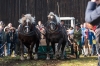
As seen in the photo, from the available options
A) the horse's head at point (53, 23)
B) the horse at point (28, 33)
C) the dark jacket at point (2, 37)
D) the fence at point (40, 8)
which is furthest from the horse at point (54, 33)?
the fence at point (40, 8)

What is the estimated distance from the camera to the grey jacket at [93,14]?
2.56 m

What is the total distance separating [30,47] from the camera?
12273 mm

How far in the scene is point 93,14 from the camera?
2.56 meters

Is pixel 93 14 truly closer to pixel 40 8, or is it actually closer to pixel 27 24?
pixel 27 24

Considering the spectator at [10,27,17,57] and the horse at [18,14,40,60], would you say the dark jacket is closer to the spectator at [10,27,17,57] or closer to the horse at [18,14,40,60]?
the spectator at [10,27,17,57]

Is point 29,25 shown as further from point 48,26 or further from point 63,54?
point 63,54

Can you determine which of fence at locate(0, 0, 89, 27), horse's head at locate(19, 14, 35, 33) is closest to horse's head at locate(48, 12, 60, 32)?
horse's head at locate(19, 14, 35, 33)

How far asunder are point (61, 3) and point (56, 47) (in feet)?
30.4

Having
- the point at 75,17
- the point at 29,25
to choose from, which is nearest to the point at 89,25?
the point at 29,25

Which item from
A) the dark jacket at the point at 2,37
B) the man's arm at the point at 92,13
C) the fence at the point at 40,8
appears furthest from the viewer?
the fence at the point at 40,8

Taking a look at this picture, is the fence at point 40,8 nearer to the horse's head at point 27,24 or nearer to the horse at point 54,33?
the horse at point 54,33

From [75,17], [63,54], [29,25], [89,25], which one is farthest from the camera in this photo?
[75,17]

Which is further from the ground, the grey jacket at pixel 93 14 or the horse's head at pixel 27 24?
the horse's head at pixel 27 24

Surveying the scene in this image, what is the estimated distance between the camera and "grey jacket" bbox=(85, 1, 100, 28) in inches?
101
